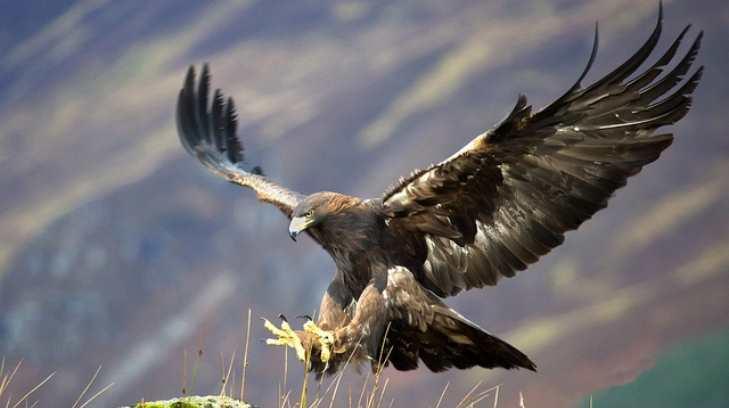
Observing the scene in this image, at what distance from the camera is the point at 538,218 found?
6.38 m

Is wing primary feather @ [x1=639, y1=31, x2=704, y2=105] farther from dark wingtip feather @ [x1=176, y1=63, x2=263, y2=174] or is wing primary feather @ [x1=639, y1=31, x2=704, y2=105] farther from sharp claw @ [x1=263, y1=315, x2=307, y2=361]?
dark wingtip feather @ [x1=176, y1=63, x2=263, y2=174]

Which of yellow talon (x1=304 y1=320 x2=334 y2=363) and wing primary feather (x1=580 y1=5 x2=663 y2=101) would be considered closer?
wing primary feather (x1=580 y1=5 x2=663 y2=101)

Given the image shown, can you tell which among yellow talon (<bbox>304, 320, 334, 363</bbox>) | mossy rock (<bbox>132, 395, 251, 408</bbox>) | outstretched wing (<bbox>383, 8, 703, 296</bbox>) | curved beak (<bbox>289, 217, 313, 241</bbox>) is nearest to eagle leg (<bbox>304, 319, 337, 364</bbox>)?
yellow talon (<bbox>304, 320, 334, 363</bbox>)

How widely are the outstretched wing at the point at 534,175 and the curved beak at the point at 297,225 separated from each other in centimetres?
54

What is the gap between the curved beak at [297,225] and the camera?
609cm

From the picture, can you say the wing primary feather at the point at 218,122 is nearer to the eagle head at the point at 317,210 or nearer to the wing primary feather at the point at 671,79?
the eagle head at the point at 317,210

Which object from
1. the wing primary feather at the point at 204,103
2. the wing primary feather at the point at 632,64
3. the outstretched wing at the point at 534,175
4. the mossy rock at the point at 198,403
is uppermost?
the wing primary feather at the point at 204,103

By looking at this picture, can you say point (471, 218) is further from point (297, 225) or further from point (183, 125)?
point (183, 125)

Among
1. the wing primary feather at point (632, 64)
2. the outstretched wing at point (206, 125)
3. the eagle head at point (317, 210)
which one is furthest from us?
the outstretched wing at point (206, 125)

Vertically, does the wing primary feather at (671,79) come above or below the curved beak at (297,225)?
above

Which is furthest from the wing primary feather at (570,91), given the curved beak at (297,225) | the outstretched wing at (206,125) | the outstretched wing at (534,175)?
the outstretched wing at (206,125)

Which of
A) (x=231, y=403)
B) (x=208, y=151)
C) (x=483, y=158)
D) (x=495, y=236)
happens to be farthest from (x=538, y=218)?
(x=208, y=151)

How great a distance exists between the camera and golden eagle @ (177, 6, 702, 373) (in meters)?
5.89

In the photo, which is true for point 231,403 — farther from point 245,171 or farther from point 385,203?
point 245,171
